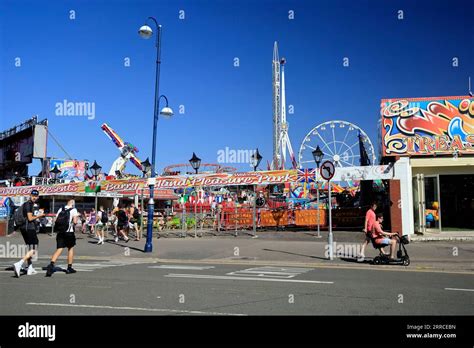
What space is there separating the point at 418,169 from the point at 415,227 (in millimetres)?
2729

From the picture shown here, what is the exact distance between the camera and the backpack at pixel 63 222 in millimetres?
11109

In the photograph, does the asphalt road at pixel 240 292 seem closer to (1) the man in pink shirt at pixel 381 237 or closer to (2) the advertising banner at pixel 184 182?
(1) the man in pink shirt at pixel 381 237

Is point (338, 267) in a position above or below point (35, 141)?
below

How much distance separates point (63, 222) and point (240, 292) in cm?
523

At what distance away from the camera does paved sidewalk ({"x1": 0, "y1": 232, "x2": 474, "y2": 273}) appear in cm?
1320

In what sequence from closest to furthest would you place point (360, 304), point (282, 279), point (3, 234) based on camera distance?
point (360, 304) → point (282, 279) → point (3, 234)

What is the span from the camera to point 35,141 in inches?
1937

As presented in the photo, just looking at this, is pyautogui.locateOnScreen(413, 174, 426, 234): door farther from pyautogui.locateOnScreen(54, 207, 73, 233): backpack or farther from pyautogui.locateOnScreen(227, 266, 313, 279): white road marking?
pyautogui.locateOnScreen(54, 207, 73, 233): backpack

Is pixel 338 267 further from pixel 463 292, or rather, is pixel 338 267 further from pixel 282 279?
pixel 463 292

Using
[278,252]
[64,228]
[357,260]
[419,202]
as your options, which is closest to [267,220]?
[419,202]

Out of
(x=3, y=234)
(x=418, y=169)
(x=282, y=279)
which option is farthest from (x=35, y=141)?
(x=282, y=279)

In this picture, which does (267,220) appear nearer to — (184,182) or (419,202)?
(184,182)

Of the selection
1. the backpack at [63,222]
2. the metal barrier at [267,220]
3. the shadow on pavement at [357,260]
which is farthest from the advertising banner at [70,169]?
the shadow on pavement at [357,260]

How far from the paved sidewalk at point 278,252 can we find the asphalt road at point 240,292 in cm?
141
